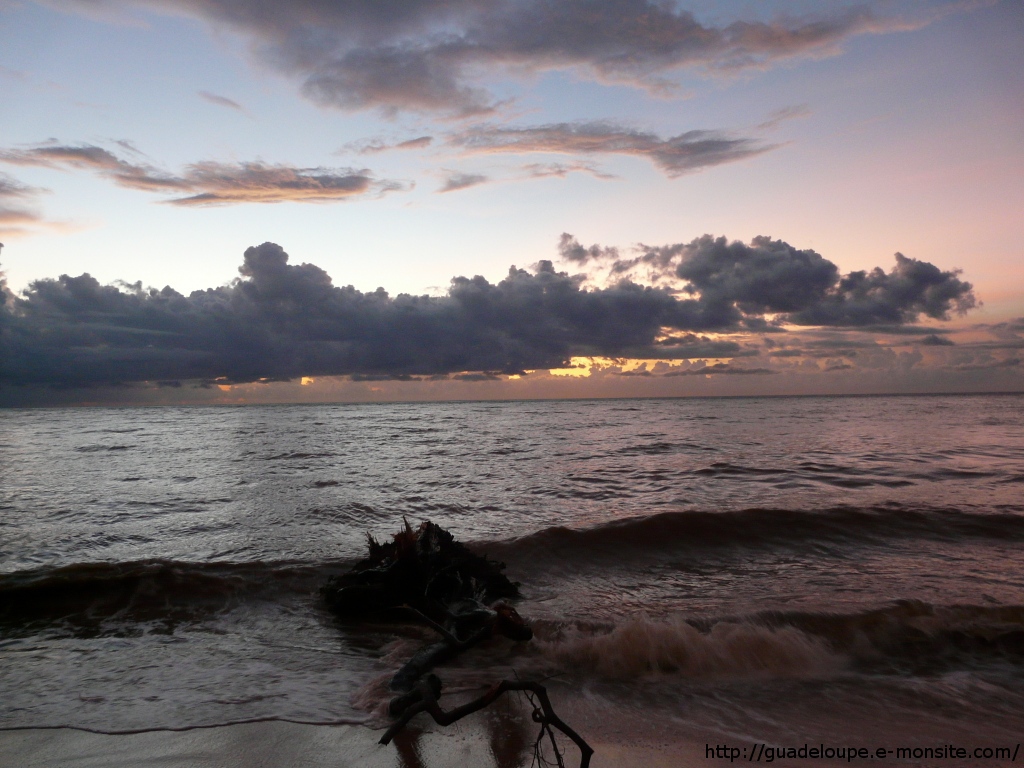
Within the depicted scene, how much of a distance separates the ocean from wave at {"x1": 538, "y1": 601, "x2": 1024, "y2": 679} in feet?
0.09

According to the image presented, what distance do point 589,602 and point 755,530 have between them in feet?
17.2

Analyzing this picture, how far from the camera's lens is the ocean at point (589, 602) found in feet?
15.5

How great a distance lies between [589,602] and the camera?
766 centimetres

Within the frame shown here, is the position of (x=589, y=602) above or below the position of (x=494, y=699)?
below

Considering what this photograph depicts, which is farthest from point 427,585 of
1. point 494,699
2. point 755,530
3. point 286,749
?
point 755,530

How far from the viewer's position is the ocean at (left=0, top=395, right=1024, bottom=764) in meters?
4.71

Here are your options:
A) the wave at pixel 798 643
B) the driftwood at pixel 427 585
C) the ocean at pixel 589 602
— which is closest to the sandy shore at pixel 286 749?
the ocean at pixel 589 602

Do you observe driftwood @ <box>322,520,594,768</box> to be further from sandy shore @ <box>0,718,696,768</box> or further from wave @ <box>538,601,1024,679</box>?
sandy shore @ <box>0,718,696,768</box>

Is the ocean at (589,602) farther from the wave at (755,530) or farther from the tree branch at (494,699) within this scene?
the tree branch at (494,699)

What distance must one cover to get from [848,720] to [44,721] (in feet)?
20.9

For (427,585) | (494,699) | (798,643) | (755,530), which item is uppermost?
(494,699)

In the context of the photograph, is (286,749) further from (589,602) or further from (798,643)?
(798,643)

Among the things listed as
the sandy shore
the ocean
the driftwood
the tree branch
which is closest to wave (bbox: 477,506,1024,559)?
the ocean

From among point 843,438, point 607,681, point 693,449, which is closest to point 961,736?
point 607,681
